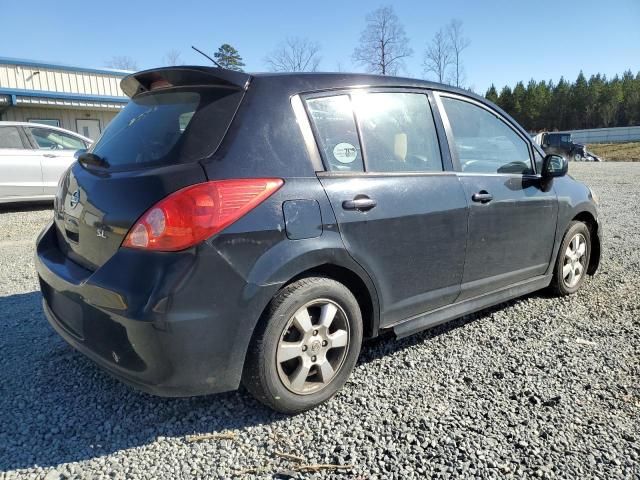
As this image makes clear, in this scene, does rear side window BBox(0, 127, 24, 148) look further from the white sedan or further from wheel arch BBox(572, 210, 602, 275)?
wheel arch BBox(572, 210, 602, 275)

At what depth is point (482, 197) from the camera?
10.6 ft

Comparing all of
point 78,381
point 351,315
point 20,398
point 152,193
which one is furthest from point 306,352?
point 20,398

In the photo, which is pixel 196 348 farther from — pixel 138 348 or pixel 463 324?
pixel 463 324

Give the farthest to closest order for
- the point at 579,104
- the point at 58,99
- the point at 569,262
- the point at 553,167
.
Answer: the point at 579,104 → the point at 58,99 → the point at 569,262 → the point at 553,167

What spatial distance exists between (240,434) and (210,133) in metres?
1.46

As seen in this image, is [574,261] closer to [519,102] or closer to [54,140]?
[54,140]

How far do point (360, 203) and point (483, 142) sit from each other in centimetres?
149

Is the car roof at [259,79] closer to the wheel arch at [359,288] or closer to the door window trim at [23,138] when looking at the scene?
the wheel arch at [359,288]

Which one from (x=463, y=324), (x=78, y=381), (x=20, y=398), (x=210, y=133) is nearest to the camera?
(x=210, y=133)

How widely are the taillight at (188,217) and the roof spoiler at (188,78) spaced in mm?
581

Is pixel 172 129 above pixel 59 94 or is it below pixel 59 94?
below

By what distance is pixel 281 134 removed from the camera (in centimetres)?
242

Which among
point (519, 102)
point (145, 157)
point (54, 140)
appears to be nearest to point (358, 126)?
point (145, 157)

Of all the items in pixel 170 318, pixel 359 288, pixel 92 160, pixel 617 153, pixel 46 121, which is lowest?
pixel 617 153
